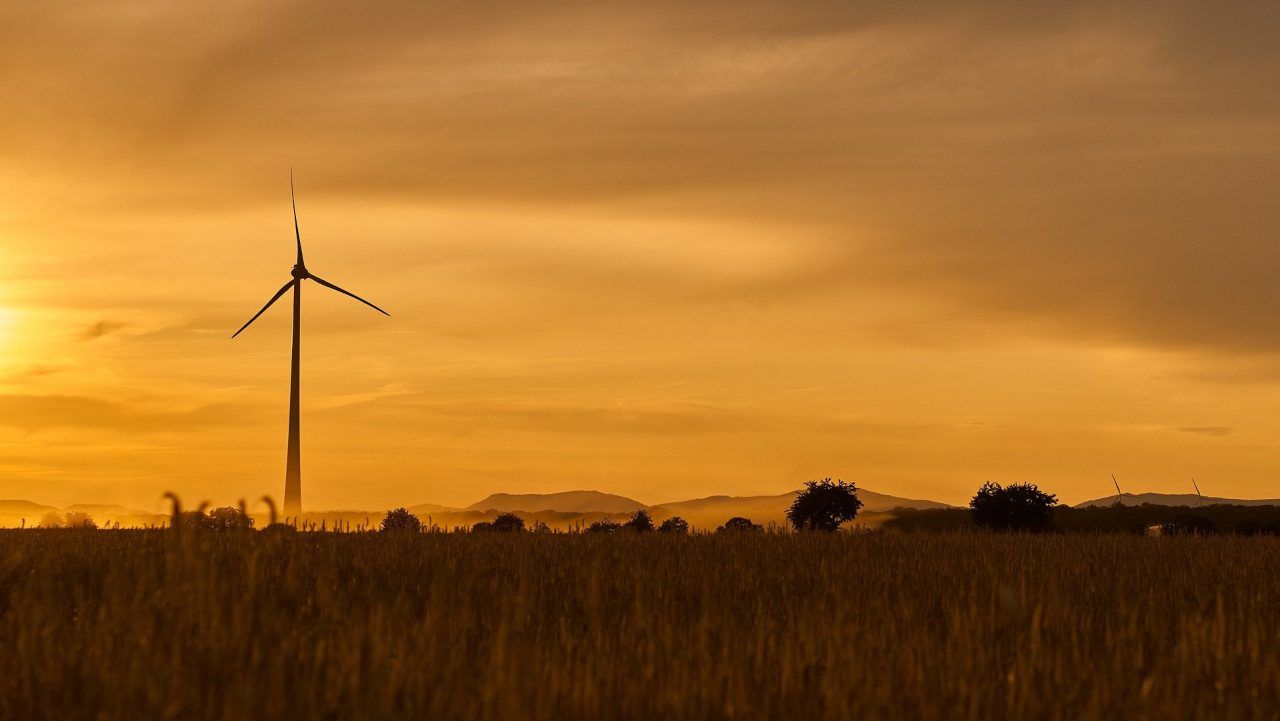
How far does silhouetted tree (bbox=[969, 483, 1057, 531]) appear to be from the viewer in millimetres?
52719

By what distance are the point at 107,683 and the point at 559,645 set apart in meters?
3.77

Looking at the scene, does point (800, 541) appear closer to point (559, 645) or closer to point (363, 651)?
point (559, 645)

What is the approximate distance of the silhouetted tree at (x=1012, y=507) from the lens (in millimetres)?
52719

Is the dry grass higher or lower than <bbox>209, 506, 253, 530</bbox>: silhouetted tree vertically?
lower

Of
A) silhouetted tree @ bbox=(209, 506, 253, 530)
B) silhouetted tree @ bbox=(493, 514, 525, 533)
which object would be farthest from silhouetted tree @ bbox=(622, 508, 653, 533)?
silhouetted tree @ bbox=(209, 506, 253, 530)

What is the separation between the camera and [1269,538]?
107 feet

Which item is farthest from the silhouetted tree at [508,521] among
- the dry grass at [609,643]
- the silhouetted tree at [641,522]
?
the dry grass at [609,643]

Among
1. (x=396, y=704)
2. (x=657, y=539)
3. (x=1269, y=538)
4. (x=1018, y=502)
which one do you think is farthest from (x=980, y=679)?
(x=1018, y=502)

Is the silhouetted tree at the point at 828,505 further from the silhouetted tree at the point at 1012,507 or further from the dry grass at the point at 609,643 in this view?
the dry grass at the point at 609,643

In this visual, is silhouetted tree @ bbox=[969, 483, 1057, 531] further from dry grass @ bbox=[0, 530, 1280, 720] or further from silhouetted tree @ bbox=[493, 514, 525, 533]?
dry grass @ bbox=[0, 530, 1280, 720]

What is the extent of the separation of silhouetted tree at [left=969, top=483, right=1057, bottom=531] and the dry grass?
3451cm

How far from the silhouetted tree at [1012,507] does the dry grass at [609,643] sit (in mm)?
34508

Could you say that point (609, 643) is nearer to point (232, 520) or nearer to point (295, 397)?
point (232, 520)

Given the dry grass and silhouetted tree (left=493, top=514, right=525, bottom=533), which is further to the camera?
silhouetted tree (left=493, top=514, right=525, bottom=533)
